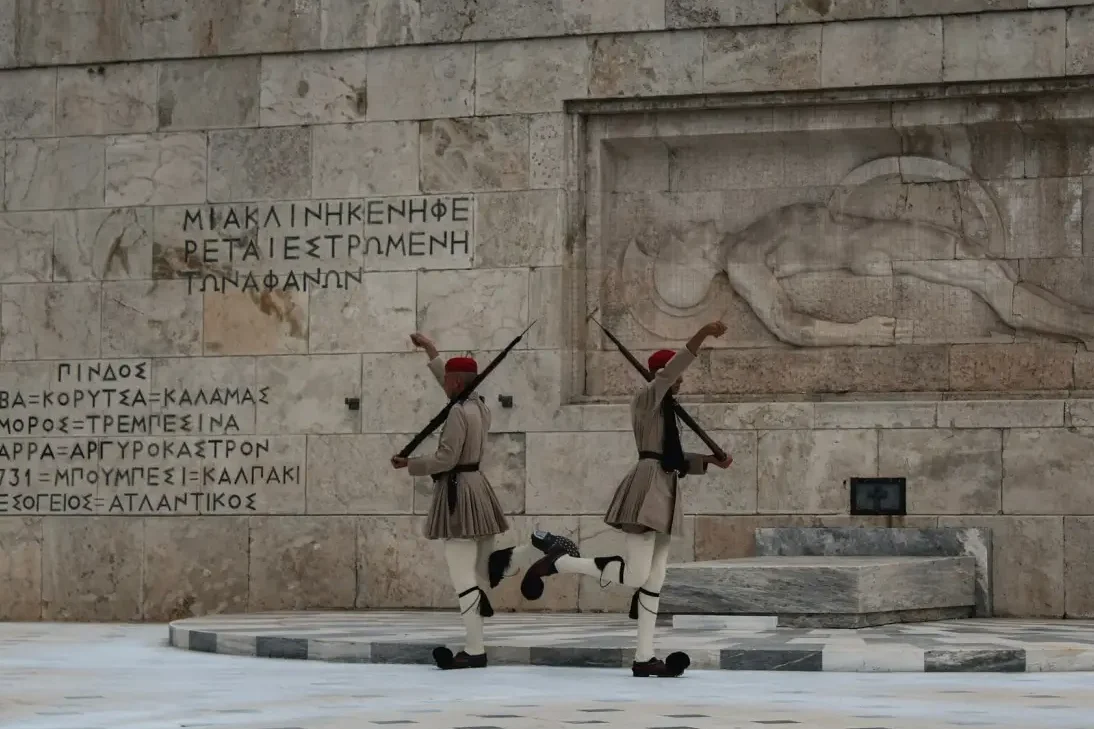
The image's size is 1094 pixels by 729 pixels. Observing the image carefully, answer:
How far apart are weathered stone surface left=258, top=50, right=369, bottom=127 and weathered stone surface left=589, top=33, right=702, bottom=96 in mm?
1938

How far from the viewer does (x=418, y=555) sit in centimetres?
1528

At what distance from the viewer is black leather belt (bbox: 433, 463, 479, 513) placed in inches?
432

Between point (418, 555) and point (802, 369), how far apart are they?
334cm

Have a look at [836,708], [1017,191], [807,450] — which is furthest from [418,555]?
[836,708]

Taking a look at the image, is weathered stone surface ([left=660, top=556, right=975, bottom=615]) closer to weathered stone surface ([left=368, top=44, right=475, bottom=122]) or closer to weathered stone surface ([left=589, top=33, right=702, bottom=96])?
weathered stone surface ([left=589, top=33, right=702, bottom=96])

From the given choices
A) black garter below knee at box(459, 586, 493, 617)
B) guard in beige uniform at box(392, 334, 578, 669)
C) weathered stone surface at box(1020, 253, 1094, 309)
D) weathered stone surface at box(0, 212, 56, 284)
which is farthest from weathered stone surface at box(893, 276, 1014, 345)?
weathered stone surface at box(0, 212, 56, 284)

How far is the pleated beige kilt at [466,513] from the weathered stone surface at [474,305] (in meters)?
4.28

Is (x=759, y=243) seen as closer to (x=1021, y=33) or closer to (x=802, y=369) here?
(x=802, y=369)

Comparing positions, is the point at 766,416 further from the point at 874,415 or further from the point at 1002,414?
the point at 1002,414

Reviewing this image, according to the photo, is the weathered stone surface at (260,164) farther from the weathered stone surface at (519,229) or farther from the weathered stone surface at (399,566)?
the weathered stone surface at (399,566)

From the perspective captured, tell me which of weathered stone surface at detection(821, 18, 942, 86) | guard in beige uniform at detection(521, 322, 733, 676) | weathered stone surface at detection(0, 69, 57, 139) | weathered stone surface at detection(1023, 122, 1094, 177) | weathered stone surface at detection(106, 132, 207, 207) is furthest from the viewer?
weathered stone surface at detection(0, 69, 57, 139)

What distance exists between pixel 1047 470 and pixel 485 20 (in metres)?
5.60

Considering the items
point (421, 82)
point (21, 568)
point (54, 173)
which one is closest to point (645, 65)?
point (421, 82)

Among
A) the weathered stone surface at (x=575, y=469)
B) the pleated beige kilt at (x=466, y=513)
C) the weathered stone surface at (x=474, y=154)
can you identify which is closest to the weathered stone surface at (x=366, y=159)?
the weathered stone surface at (x=474, y=154)
